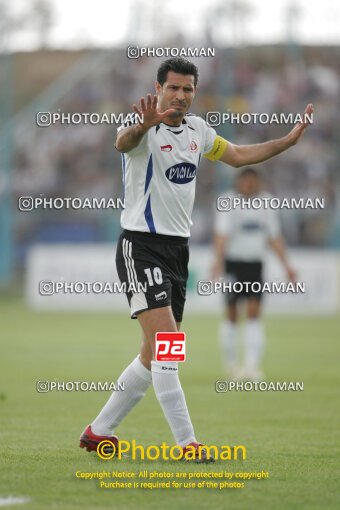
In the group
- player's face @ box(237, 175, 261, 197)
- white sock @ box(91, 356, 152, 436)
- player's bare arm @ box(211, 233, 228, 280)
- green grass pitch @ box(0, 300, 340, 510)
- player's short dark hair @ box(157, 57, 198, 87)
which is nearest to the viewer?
green grass pitch @ box(0, 300, 340, 510)

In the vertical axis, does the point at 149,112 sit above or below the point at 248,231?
above

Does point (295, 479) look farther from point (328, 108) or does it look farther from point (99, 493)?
point (328, 108)

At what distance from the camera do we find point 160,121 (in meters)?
6.62

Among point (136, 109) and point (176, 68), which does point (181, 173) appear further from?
point (136, 109)

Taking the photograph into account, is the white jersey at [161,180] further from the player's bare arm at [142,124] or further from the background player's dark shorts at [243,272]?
the background player's dark shorts at [243,272]

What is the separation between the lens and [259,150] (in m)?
7.68

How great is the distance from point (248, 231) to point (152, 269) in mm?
7350

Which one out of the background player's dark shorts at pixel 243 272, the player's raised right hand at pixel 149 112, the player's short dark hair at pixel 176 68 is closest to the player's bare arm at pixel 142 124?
the player's raised right hand at pixel 149 112

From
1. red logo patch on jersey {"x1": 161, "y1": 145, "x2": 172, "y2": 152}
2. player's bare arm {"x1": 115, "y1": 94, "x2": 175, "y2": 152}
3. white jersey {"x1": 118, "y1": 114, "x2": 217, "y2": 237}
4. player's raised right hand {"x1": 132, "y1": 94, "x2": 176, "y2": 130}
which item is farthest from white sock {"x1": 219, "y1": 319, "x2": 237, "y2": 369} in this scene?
player's raised right hand {"x1": 132, "y1": 94, "x2": 176, "y2": 130}

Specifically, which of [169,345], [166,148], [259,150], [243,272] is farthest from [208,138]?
→ [243,272]

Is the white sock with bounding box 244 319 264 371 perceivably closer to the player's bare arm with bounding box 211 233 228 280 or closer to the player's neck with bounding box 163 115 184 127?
the player's bare arm with bounding box 211 233 228 280

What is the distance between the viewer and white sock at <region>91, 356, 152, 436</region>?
7.38 metres

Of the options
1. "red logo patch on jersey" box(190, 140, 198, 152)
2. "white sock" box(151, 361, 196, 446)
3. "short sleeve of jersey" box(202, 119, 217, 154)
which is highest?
"short sleeve of jersey" box(202, 119, 217, 154)

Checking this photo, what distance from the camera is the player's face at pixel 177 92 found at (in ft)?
23.2
